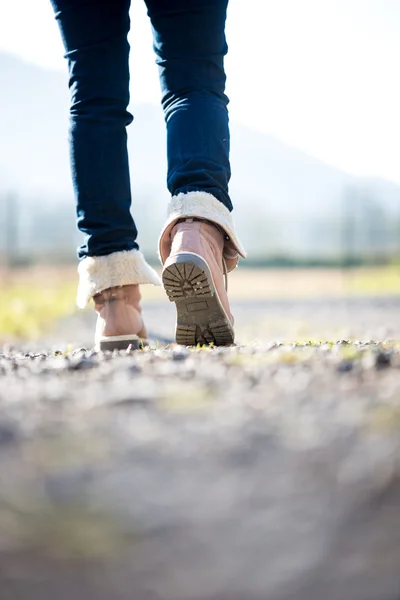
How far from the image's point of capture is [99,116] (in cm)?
245

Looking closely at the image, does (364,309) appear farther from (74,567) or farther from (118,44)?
(74,567)

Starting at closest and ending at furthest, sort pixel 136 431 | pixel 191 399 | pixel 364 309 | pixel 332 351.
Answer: pixel 136 431, pixel 191 399, pixel 332 351, pixel 364 309

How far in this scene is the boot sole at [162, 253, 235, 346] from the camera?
86.0 inches

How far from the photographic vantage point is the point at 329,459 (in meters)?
0.98

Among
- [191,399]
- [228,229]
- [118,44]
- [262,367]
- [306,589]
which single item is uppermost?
[118,44]

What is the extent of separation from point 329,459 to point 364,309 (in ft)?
19.1

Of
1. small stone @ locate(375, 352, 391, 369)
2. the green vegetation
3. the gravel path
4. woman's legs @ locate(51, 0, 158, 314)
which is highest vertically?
the green vegetation

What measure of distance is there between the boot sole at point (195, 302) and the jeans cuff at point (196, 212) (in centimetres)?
15

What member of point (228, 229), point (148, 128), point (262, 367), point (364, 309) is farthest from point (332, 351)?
point (148, 128)

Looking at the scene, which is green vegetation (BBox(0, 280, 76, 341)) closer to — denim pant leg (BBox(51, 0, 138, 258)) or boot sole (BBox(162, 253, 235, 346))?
denim pant leg (BBox(51, 0, 138, 258))

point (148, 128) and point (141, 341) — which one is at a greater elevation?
point (148, 128)

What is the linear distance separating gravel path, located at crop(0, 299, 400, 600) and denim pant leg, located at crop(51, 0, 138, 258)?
119 centimetres

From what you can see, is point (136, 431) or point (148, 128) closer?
point (136, 431)

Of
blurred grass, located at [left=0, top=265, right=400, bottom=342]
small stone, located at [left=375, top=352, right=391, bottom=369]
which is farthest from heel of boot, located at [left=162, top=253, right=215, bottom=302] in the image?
blurred grass, located at [left=0, top=265, right=400, bottom=342]
